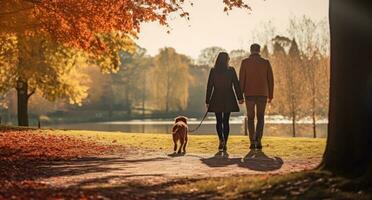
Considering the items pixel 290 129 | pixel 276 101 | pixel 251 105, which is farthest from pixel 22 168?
pixel 290 129

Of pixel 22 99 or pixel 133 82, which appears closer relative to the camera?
pixel 22 99

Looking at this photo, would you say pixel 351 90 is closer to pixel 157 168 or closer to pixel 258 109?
pixel 157 168

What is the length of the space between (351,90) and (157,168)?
4385 millimetres

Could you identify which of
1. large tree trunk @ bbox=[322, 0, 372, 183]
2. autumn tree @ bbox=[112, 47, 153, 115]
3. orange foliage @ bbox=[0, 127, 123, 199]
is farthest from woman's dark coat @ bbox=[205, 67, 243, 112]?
autumn tree @ bbox=[112, 47, 153, 115]

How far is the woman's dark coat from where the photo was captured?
1341 centimetres

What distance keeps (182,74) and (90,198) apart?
7272 centimetres

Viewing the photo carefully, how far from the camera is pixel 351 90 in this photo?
26.1 ft

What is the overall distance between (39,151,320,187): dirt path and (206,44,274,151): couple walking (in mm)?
1004

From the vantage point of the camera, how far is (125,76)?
3912 inches

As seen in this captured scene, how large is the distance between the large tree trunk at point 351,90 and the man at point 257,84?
5072 mm

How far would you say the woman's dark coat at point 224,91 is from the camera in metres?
13.4

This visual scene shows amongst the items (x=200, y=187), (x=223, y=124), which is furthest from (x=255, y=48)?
(x=200, y=187)

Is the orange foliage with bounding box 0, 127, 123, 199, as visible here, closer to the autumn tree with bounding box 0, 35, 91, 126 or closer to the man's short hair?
the man's short hair

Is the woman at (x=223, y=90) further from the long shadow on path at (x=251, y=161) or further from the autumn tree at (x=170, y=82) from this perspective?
the autumn tree at (x=170, y=82)
